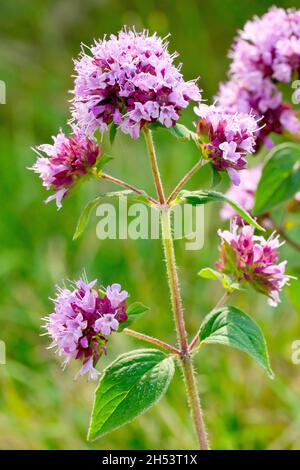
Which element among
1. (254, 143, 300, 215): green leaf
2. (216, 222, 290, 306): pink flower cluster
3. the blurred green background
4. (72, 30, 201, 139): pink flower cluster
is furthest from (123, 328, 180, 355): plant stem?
the blurred green background

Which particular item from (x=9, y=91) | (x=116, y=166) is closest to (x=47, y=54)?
(x=9, y=91)

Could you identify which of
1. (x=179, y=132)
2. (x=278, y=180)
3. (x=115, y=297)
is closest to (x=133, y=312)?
(x=115, y=297)

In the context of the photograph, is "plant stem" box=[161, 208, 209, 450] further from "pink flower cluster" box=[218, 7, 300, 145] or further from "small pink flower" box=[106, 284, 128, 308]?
"pink flower cluster" box=[218, 7, 300, 145]

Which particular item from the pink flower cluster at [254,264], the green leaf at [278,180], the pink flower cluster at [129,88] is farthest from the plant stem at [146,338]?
the green leaf at [278,180]

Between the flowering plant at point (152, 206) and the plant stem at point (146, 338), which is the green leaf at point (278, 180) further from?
the plant stem at point (146, 338)

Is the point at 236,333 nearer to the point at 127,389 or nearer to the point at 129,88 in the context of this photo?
the point at 127,389

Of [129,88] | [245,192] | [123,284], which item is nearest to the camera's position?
[129,88]
